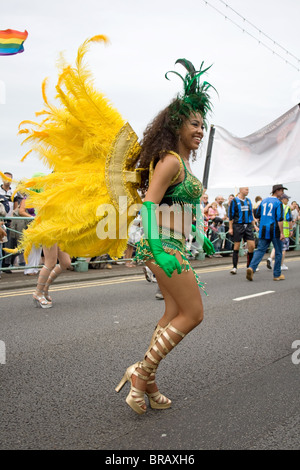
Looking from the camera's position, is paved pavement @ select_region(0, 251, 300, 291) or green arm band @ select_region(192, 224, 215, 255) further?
paved pavement @ select_region(0, 251, 300, 291)

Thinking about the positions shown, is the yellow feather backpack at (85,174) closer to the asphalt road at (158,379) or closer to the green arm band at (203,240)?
the green arm band at (203,240)

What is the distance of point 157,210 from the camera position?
315 cm

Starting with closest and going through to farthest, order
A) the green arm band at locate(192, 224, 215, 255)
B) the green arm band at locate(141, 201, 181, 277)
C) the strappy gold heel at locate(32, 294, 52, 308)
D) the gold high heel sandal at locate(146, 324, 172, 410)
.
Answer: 1. the green arm band at locate(141, 201, 181, 277)
2. the gold high heel sandal at locate(146, 324, 172, 410)
3. the green arm band at locate(192, 224, 215, 255)
4. the strappy gold heel at locate(32, 294, 52, 308)

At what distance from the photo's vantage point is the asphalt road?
2.84m

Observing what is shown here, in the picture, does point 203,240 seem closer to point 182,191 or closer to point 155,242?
point 182,191

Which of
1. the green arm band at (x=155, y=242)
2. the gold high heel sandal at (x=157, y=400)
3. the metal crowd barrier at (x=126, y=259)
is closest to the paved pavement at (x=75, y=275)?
the metal crowd barrier at (x=126, y=259)

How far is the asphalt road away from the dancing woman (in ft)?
1.09

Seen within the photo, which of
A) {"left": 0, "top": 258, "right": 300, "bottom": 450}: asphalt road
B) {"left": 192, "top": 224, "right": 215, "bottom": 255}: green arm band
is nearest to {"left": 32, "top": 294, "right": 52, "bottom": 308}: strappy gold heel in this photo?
{"left": 0, "top": 258, "right": 300, "bottom": 450}: asphalt road

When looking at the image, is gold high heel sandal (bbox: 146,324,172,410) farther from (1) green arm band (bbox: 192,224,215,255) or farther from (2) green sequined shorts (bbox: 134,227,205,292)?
(1) green arm band (bbox: 192,224,215,255)

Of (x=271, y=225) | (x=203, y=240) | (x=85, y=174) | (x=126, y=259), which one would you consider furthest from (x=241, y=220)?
(x=85, y=174)

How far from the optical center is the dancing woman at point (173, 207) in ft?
10.1

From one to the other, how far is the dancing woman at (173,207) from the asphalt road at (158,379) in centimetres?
33
